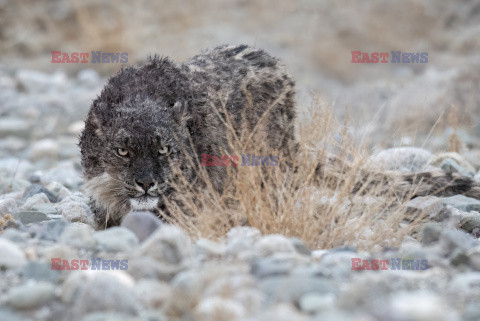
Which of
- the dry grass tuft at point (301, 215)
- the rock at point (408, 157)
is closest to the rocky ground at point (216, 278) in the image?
the dry grass tuft at point (301, 215)

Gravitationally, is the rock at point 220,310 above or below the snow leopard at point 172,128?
below

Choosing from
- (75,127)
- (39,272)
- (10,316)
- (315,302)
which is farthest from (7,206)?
(75,127)

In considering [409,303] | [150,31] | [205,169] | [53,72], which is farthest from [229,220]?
[150,31]

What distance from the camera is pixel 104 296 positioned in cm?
288

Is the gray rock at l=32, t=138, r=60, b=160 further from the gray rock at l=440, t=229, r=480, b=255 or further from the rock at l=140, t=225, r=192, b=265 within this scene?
the gray rock at l=440, t=229, r=480, b=255

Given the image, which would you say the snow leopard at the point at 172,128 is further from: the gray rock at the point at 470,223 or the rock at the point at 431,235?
the rock at the point at 431,235

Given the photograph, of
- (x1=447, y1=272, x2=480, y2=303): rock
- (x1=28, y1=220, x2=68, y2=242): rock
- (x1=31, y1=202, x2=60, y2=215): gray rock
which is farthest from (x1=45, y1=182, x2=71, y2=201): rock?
(x1=447, y1=272, x2=480, y2=303): rock

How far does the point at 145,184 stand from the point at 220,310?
236 centimetres

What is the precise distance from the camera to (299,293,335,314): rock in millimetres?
2799

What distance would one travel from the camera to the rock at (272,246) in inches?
140

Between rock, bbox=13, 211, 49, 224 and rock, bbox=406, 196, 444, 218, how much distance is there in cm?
312

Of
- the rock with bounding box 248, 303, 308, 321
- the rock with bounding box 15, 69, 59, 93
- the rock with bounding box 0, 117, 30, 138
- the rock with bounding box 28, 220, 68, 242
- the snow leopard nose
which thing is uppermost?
the rock with bounding box 15, 69, 59, 93

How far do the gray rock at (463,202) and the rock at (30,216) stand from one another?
3611 millimetres

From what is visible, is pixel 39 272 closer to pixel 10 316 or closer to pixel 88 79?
pixel 10 316
